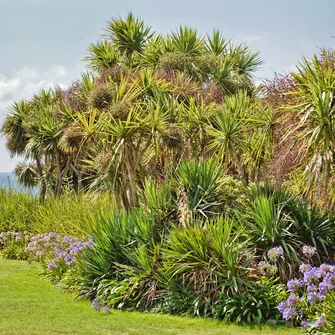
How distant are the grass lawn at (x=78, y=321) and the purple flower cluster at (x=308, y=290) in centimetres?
30

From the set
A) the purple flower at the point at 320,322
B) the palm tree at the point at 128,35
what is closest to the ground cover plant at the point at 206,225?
the purple flower at the point at 320,322

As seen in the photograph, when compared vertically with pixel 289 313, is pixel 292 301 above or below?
above

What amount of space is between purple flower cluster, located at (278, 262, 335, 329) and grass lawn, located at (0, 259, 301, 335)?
299 millimetres

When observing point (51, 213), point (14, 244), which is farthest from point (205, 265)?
point (14, 244)

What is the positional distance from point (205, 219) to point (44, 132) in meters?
14.4

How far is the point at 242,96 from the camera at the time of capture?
20.7m

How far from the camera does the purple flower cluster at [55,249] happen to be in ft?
44.3

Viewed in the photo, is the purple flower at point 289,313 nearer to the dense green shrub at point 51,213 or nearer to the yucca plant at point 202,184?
the yucca plant at point 202,184

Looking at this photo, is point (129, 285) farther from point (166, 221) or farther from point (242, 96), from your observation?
point (242, 96)

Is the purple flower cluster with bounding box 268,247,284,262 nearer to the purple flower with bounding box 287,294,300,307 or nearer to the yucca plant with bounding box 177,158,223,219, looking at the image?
the purple flower with bounding box 287,294,300,307

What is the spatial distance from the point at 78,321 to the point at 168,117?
32.2 ft

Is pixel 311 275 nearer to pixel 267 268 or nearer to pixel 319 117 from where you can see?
pixel 267 268

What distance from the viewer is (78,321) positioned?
988cm

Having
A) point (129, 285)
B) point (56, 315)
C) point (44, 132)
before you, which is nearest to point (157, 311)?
point (129, 285)
